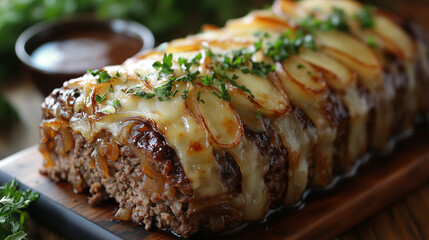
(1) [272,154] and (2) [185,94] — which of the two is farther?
(1) [272,154]

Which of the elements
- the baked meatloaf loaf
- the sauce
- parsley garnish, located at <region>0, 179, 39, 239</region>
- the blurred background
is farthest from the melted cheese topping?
the blurred background

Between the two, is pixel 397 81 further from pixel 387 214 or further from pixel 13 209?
pixel 13 209

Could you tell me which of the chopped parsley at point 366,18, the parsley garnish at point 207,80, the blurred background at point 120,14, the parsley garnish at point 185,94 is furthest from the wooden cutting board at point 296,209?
the blurred background at point 120,14

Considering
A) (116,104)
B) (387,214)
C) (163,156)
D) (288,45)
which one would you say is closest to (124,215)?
(163,156)

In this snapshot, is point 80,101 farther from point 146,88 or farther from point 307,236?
point 307,236

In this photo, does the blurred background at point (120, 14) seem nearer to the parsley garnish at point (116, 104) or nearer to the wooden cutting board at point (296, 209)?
the wooden cutting board at point (296, 209)

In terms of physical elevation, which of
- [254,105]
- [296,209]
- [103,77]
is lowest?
[296,209]

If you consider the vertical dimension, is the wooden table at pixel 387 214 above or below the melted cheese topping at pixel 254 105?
below
